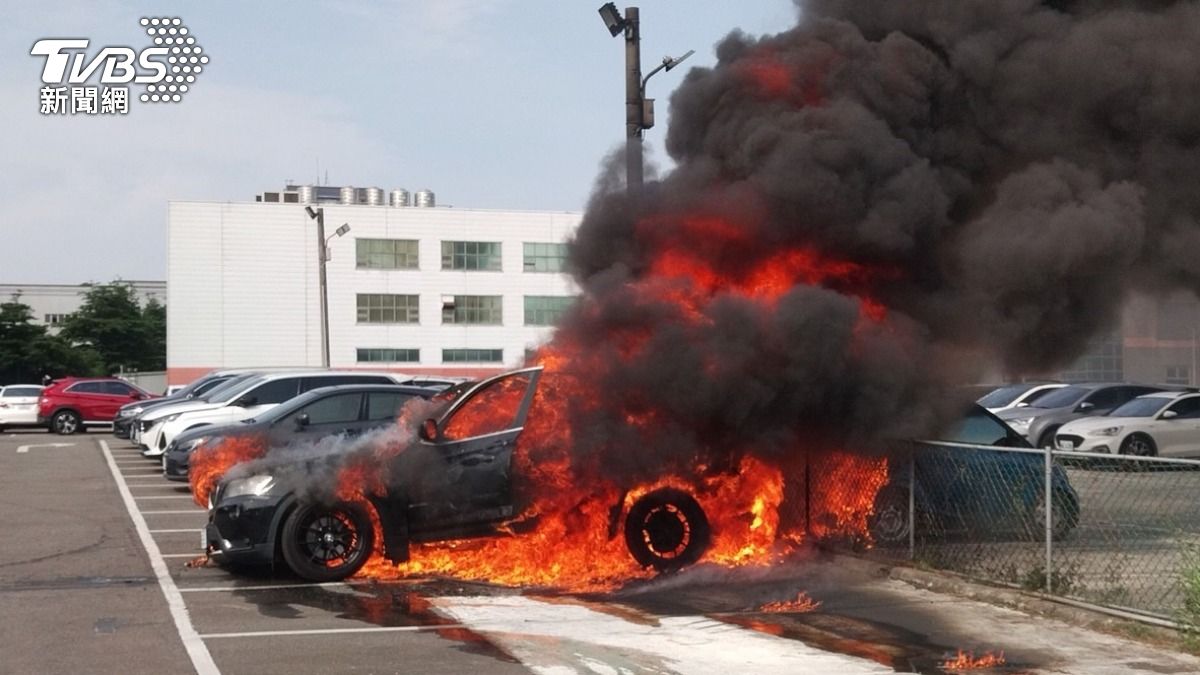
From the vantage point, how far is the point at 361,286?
60031 mm

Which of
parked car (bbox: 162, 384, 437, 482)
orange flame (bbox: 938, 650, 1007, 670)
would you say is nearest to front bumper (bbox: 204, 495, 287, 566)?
parked car (bbox: 162, 384, 437, 482)

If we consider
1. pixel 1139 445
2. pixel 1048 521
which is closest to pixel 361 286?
pixel 1139 445

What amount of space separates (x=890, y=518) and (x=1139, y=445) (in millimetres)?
12490

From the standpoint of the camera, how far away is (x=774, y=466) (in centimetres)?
1134

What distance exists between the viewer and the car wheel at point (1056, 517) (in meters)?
9.75

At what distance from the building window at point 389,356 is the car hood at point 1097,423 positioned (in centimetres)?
4171

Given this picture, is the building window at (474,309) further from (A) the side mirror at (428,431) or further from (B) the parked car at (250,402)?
(A) the side mirror at (428,431)

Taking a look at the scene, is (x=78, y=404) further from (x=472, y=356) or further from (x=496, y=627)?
(x=496, y=627)

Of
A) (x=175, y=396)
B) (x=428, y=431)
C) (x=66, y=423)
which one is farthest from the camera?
(x=66, y=423)

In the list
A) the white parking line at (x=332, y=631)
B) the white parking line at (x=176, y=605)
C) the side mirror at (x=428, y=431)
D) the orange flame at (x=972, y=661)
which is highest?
the side mirror at (x=428, y=431)

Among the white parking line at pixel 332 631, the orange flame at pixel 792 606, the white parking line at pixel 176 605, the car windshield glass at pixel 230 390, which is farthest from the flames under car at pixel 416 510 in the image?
the car windshield glass at pixel 230 390

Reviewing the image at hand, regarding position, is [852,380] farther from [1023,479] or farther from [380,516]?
[380,516]

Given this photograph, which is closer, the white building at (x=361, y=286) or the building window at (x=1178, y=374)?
the building window at (x=1178, y=374)

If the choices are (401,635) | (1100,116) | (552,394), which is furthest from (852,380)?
(401,635)
